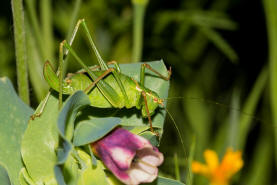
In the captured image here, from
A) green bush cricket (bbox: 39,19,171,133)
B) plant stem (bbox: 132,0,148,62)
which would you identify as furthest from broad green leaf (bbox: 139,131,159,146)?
plant stem (bbox: 132,0,148,62)

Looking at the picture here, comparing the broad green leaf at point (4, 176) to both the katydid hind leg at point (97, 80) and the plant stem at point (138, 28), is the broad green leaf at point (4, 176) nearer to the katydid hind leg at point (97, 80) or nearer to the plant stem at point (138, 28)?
the katydid hind leg at point (97, 80)

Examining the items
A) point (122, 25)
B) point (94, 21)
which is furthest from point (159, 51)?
point (94, 21)

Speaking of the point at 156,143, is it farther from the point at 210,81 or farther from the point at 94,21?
the point at 210,81

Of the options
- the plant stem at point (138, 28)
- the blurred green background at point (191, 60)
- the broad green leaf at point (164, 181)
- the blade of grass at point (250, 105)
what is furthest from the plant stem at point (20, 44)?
the blade of grass at point (250, 105)

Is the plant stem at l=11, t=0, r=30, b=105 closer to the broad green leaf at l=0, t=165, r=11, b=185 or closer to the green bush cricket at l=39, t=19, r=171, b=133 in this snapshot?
the green bush cricket at l=39, t=19, r=171, b=133

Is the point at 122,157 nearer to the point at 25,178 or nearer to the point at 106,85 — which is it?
the point at 25,178

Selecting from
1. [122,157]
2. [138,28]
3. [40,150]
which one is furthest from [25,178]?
[138,28]
